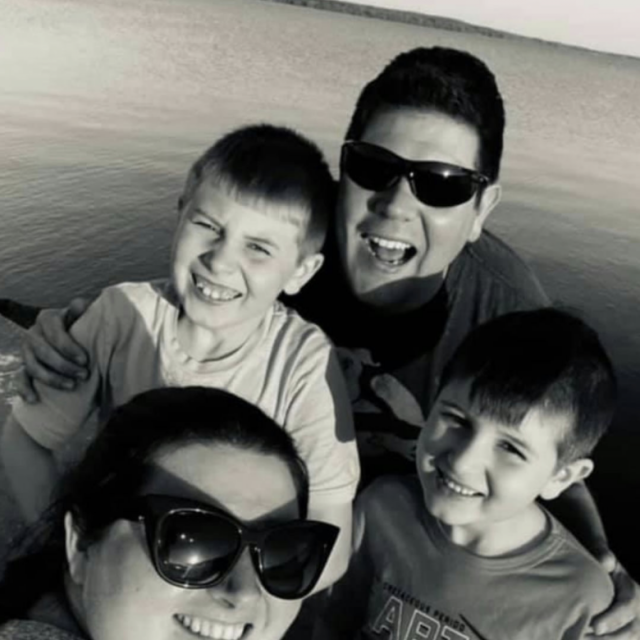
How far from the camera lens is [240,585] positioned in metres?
1.73

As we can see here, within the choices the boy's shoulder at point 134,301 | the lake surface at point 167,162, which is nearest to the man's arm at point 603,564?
the boy's shoulder at point 134,301

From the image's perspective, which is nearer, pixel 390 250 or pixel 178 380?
pixel 178 380

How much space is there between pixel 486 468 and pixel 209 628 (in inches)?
40.6

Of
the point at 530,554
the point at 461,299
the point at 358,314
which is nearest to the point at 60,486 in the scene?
the point at 530,554

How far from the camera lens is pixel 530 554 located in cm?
246

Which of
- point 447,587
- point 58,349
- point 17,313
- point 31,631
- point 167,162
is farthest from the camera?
point 167,162

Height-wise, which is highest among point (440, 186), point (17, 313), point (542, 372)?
point (440, 186)

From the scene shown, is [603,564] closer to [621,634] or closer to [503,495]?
[621,634]

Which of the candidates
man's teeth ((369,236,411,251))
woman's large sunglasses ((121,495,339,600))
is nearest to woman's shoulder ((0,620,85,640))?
woman's large sunglasses ((121,495,339,600))

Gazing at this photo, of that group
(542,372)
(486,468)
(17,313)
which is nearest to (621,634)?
(486,468)

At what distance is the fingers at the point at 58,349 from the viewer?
2.56 metres

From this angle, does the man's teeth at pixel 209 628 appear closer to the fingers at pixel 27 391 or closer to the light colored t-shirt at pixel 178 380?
the light colored t-shirt at pixel 178 380

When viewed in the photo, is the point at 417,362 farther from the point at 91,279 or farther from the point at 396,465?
the point at 91,279

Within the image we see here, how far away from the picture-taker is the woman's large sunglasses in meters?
1.64
